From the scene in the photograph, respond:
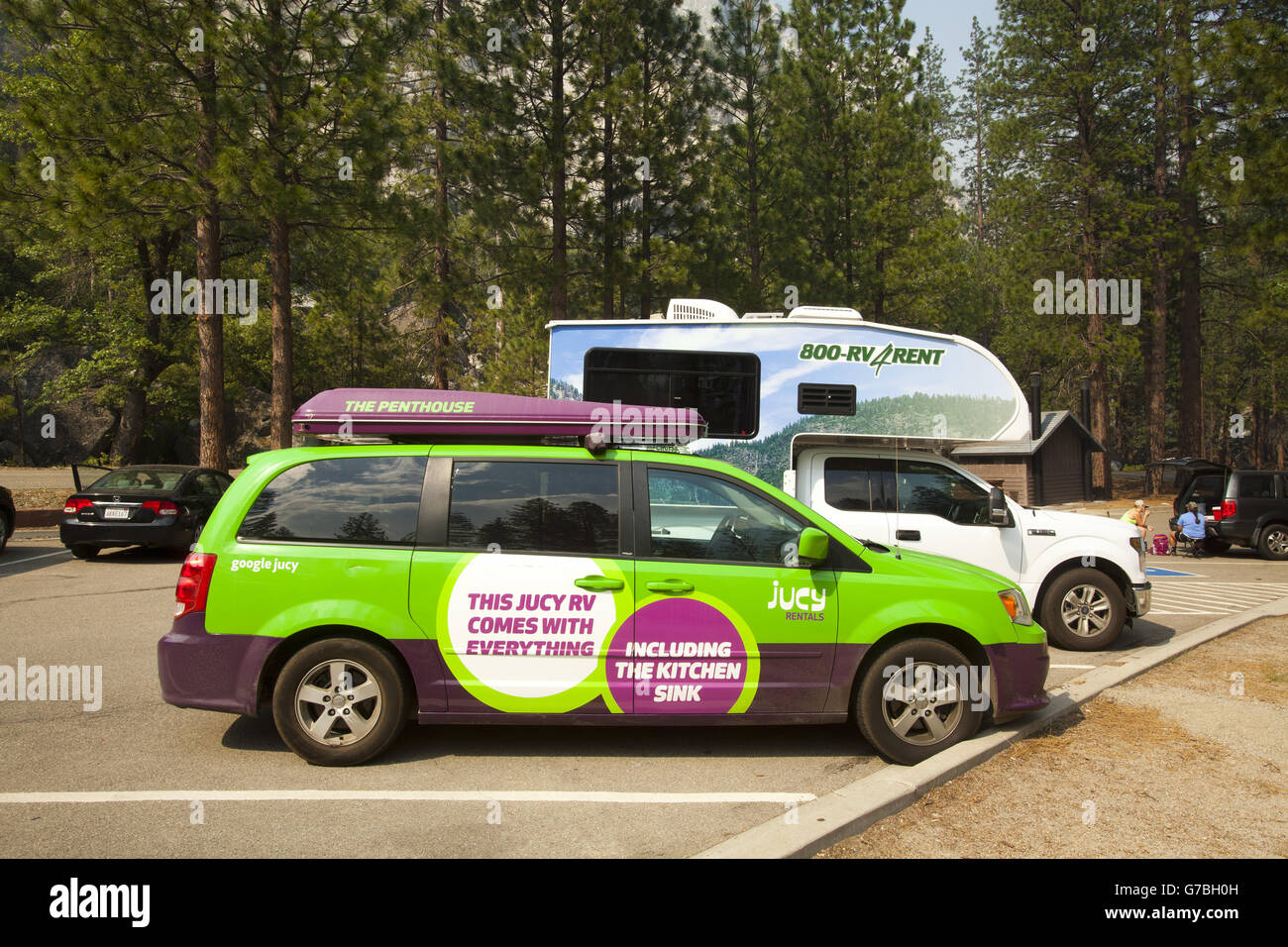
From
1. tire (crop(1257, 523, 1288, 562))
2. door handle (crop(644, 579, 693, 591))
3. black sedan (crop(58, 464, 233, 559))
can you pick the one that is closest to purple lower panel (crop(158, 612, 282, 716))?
door handle (crop(644, 579, 693, 591))

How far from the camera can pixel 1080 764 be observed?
4668 millimetres

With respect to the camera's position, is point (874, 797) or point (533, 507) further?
point (533, 507)

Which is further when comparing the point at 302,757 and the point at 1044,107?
the point at 1044,107

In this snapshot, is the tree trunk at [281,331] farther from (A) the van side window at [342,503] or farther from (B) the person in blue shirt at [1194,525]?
(B) the person in blue shirt at [1194,525]

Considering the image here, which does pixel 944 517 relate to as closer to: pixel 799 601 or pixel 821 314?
pixel 821 314

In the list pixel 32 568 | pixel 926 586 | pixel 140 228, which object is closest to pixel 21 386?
pixel 140 228

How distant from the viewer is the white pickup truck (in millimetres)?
7738

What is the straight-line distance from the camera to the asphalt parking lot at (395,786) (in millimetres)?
3811

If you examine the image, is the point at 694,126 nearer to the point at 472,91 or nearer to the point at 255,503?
the point at 472,91

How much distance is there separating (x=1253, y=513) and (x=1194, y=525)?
1123mm

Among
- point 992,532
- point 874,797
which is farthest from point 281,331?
point 874,797

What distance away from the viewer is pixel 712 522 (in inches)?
196

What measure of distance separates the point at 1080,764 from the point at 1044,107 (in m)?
30.5
